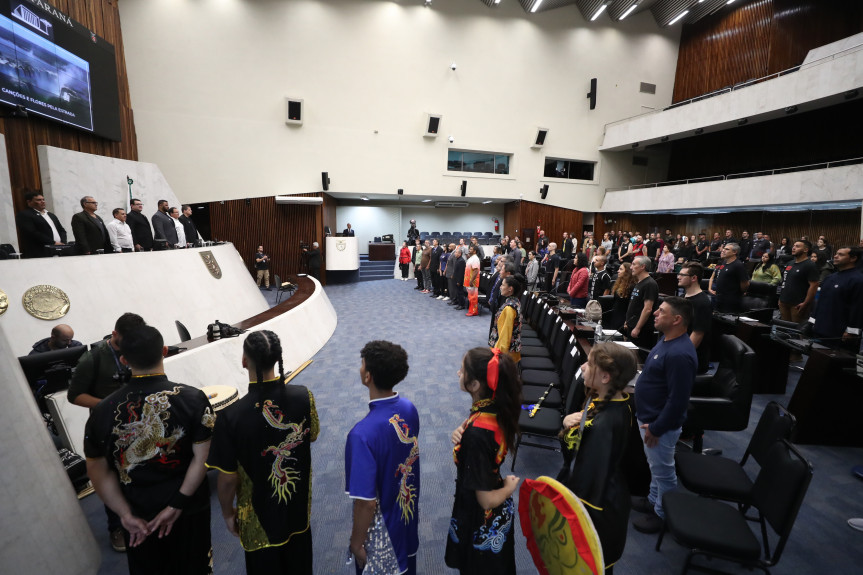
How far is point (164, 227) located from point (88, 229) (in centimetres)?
166

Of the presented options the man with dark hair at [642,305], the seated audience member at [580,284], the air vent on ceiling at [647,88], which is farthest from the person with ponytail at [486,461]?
the air vent on ceiling at [647,88]

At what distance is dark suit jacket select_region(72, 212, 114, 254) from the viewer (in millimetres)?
4801

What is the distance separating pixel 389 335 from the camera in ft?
21.8

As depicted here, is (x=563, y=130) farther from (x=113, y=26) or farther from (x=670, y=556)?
(x=670, y=556)

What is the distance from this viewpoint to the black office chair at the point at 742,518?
1719 millimetres

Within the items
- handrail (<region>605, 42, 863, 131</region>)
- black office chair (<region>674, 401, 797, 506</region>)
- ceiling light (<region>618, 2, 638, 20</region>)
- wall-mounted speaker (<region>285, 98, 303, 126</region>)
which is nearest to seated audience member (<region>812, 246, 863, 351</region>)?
black office chair (<region>674, 401, 797, 506</region>)

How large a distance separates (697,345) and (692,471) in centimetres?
119

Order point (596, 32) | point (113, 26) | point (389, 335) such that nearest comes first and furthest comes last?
point (389, 335)
point (113, 26)
point (596, 32)

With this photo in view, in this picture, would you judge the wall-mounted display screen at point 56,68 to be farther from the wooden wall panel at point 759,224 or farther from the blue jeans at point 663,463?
the wooden wall panel at point 759,224

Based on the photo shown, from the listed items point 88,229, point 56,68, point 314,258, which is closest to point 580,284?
point 88,229

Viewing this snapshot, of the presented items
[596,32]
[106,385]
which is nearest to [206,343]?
[106,385]

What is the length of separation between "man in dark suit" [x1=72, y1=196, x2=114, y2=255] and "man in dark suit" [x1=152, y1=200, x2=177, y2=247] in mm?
1353

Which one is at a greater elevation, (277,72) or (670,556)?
(277,72)

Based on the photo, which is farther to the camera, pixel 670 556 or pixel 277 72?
pixel 277 72
